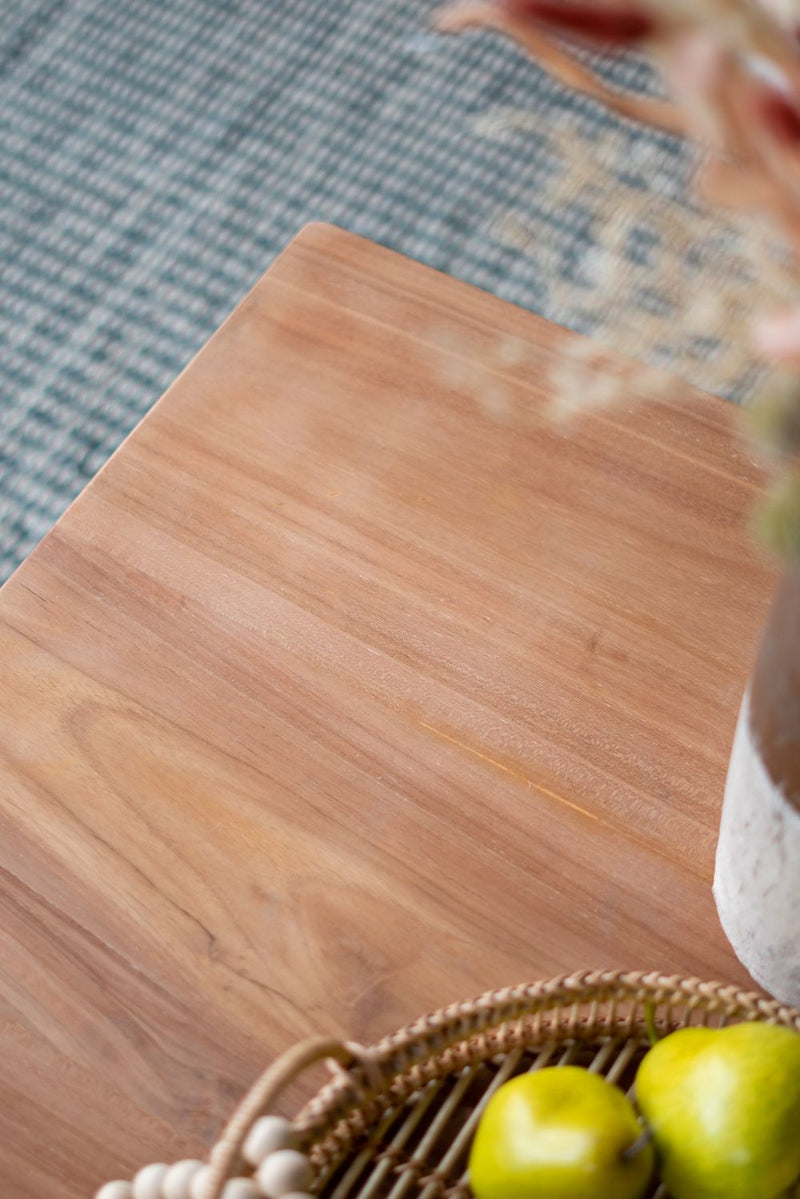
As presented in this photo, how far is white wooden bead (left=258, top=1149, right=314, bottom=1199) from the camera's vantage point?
46 cm

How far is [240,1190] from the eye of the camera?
0.46 m

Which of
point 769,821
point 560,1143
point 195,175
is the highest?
point 769,821

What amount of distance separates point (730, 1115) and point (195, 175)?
4.09 ft

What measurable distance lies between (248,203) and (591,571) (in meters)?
0.90

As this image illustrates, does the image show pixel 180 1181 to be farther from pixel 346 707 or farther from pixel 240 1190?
pixel 346 707

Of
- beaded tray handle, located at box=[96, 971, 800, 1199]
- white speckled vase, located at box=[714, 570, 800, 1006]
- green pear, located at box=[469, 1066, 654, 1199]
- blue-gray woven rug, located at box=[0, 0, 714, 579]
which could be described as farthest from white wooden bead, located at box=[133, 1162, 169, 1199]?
blue-gray woven rug, located at box=[0, 0, 714, 579]

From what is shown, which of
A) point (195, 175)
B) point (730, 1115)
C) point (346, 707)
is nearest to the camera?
point (730, 1115)

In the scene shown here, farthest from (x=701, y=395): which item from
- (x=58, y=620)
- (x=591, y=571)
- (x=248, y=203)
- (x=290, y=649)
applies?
(x=248, y=203)

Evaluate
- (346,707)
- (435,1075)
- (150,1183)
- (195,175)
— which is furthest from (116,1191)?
(195,175)

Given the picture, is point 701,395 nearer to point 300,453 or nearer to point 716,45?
point 300,453

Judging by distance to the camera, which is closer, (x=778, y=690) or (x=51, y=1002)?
(x=778, y=690)

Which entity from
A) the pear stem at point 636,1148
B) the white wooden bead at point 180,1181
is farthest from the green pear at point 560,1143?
the white wooden bead at point 180,1181

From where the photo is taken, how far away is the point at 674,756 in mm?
597

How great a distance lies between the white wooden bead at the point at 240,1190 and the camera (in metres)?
0.46
